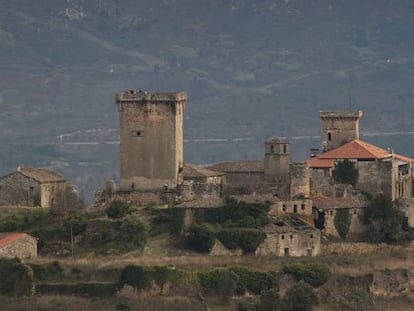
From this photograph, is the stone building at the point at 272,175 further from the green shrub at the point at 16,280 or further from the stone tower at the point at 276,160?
the green shrub at the point at 16,280

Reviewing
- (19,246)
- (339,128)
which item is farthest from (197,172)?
(19,246)

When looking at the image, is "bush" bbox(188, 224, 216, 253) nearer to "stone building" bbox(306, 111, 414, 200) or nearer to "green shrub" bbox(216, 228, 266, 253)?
"green shrub" bbox(216, 228, 266, 253)

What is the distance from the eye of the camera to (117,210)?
243ft

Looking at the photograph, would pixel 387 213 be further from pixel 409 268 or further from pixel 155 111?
pixel 155 111

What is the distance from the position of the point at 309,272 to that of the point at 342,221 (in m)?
6.63

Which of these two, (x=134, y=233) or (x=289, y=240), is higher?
(x=134, y=233)

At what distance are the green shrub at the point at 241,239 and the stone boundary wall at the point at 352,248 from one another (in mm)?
2898

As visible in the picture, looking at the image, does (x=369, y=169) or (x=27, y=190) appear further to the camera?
(x=369, y=169)

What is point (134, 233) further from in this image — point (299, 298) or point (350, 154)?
point (350, 154)

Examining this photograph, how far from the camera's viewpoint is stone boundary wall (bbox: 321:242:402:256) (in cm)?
7425

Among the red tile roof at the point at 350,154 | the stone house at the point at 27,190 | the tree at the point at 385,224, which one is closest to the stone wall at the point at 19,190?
the stone house at the point at 27,190

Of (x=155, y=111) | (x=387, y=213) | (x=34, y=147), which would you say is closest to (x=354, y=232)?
(x=387, y=213)

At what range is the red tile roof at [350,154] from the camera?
268ft

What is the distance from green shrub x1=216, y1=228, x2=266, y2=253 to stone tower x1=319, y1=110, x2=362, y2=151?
48.6 ft
